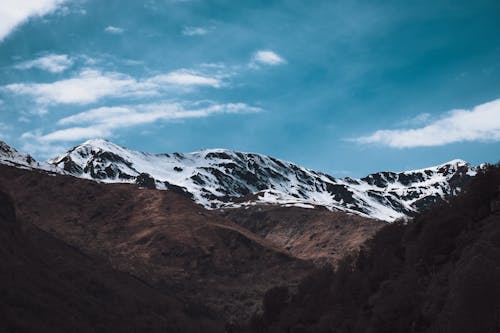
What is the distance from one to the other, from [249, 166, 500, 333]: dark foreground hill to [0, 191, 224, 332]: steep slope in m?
38.6

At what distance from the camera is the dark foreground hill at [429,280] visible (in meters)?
24.9

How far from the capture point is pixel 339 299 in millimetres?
56438

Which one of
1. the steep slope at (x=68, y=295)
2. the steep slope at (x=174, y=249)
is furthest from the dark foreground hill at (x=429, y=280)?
the steep slope at (x=174, y=249)

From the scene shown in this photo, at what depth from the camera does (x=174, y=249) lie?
180m

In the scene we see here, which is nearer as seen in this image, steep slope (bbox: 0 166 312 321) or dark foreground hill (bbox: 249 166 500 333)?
dark foreground hill (bbox: 249 166 500 333)

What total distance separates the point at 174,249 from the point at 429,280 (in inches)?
5725

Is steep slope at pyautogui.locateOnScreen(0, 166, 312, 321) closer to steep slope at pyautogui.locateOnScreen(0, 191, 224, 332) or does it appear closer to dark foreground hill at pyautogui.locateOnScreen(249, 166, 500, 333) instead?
steep slope at pyautogui.locateOnScreen(0, 191, 224, 332)

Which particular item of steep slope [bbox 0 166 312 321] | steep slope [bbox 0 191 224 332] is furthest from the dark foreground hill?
steep slope [bbox 0 166 312 321]

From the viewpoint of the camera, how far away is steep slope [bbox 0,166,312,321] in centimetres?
16200

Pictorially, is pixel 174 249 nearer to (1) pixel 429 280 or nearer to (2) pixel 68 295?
(2) pixel 68 295

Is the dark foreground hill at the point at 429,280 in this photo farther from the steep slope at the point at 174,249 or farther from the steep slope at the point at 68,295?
the steep slope at the point at 174,249

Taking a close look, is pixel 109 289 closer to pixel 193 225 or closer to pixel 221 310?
pixel 221 310

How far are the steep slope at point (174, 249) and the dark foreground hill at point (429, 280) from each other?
92.9 meters

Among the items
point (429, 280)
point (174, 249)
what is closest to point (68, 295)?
point (174, 249)
